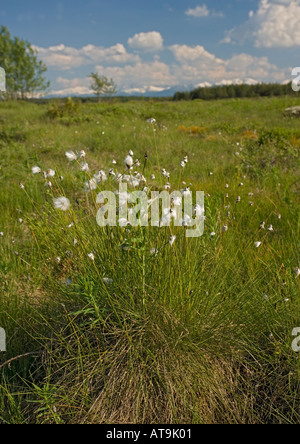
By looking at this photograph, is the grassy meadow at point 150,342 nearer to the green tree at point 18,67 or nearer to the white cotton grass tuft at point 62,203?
the white cotton grass tuft at point 62,203

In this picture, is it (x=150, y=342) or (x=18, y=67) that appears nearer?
(x=150, y=342)

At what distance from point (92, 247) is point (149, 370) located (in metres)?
0.81

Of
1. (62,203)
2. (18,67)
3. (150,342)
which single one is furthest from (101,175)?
(18,67)

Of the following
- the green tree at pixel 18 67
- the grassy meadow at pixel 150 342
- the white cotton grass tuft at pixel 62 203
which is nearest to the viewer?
the grassy meadow at pixel 150 342

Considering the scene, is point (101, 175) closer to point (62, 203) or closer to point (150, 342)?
point (62, 203)

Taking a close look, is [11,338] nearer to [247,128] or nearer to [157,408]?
[157,408]

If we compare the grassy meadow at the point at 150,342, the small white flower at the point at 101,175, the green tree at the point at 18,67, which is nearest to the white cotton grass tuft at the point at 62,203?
the grassy meadow at the point at 150,342

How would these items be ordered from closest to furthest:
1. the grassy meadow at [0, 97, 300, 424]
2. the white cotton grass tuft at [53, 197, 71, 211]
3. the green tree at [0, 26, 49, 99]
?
the grassy meadow at [0, 97, 300, 424] < the white cotton grass tuft at [53, 197, 71, 211] < the green tree at [0, 26, 49, 99]

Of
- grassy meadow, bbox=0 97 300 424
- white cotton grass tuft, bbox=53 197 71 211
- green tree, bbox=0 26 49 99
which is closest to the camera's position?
grassy meadow, bbox=0 97 300 424

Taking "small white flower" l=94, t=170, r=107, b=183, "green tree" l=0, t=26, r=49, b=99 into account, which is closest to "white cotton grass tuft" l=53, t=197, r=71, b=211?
"small white flower" l=94, t=170, r=107, b=183

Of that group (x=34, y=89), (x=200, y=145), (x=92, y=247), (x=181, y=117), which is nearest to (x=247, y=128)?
(x=200, y=145)

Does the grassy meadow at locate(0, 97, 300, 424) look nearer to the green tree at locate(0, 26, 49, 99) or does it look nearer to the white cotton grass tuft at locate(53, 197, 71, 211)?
the white cotton grass tuft at locate(53, 197, 71, 211)

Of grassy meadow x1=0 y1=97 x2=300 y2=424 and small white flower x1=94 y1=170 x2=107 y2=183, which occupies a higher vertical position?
small white flower x1=94 y1=170 x2=107 y2=183

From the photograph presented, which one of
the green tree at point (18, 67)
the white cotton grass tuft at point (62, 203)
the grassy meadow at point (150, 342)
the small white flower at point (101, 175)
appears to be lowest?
the grassy meadow at point (150, 342)
